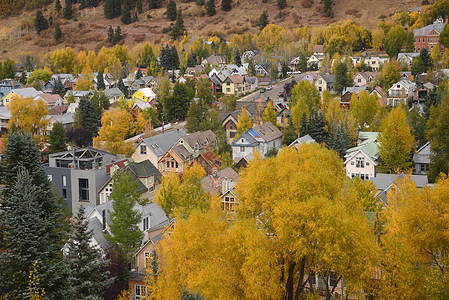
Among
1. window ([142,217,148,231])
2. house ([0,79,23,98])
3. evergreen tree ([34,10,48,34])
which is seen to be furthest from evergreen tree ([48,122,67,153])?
evergreen tree ([34,10,48,34])

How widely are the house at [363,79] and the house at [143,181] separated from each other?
1828 inches

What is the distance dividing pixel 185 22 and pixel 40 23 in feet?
163

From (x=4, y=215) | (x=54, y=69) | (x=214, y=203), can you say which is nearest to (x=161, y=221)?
(x=214, y=203)

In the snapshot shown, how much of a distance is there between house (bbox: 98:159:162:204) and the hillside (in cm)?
10522

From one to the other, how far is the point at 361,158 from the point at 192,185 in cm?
1820

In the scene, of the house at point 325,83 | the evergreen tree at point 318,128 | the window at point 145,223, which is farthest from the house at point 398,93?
the window at point 145,223

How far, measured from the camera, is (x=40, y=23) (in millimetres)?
179250

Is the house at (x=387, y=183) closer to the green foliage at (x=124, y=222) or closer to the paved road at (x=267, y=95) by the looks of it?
the green foliage at (x=124, y=222)

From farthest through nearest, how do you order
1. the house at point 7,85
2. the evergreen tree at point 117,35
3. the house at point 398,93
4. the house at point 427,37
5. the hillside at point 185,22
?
the evergreen tree at point 117,35 < the hillside at point 185,22 < the house at point 7,85 < the house at point 427,37 < the house at point 398,93

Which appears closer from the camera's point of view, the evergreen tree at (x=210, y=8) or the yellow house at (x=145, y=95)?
the yellow house at (x=145, y=95)

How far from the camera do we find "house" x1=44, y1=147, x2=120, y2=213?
159 ft

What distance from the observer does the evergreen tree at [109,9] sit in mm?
185125

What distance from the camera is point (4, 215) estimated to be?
72.0ft

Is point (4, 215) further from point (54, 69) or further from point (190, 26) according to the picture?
point (190, 26)
